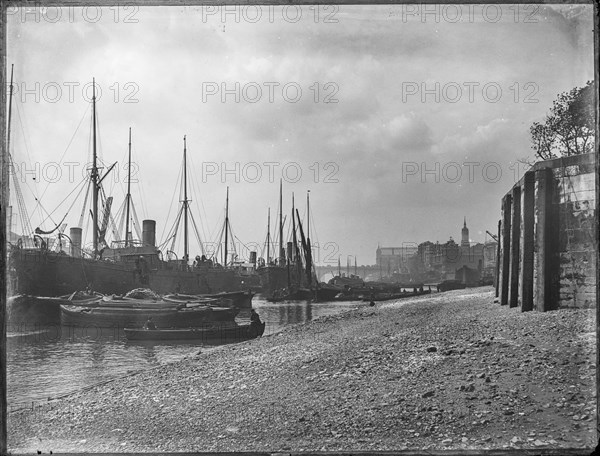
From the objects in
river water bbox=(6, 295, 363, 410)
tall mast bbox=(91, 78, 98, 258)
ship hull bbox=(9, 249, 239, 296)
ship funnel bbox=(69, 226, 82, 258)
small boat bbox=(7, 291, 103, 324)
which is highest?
tall mast bbox=(91, 78, 98, 258)

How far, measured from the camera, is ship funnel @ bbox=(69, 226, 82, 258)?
30.0 feet

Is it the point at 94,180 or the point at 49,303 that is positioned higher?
the point at 94,180

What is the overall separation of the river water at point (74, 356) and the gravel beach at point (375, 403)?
1.62 metres

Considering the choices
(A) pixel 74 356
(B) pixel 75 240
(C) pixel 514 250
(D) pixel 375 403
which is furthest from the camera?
(A) pixel 74 356

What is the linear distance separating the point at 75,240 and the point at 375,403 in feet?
23.7

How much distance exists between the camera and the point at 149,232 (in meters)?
9.04

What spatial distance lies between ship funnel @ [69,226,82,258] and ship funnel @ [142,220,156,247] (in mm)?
1360

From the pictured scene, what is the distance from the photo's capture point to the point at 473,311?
35.4 ft

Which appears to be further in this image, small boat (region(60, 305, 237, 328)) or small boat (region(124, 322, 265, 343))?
small boat (region(124, 322, 265, 343))

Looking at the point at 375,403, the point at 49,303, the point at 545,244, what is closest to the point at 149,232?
the point at 49,303

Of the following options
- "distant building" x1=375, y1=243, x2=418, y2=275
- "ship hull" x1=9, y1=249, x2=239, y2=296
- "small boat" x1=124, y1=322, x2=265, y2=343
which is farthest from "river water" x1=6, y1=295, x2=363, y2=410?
"distant building" x1=375, y1=243, x2=418, y2=275

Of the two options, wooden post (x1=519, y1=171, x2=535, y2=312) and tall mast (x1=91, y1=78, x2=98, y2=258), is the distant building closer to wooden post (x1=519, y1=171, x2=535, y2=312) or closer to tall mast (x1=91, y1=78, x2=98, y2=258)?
wooden post (x1=519, y1=171, x2=535, y2=312)

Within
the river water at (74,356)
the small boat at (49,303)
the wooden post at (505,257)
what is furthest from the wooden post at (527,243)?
the small boat at (49,303)

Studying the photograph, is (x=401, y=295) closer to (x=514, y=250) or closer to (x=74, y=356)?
(x=514, y=250)
